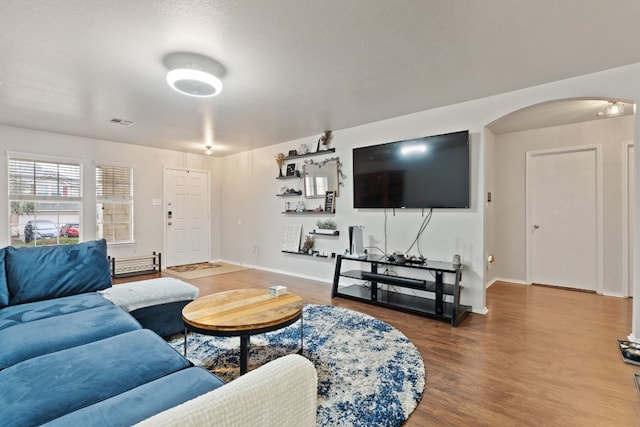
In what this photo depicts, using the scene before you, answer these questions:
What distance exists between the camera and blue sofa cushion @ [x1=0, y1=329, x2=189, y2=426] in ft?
3.68

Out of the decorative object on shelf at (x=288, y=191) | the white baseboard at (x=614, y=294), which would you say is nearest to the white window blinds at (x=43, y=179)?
Answer: the decorative object on shelf at (x=288, y=191)

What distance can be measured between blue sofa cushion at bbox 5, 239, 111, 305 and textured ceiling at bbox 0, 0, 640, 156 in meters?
1.60

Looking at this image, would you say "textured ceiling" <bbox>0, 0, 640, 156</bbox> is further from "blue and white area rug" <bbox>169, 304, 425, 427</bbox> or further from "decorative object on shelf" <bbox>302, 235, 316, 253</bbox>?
Answer: "blue and white area rug" <bbox>169, 304, 425, 427</bbox>

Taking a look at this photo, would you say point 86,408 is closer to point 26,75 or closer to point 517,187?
point 26,75

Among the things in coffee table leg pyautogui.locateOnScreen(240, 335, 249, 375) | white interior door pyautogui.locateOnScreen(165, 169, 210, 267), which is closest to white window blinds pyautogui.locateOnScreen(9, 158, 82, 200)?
white interior door pyautogui.locateOnScreen(165, 169, 210, 267)

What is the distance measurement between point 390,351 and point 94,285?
102 inches

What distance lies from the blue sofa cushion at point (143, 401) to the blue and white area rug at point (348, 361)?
0.77 m

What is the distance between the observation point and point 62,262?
101 inches

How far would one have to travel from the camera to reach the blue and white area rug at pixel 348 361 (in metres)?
1.76

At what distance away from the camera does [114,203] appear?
5543 millimetres

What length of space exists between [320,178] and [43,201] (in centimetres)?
443

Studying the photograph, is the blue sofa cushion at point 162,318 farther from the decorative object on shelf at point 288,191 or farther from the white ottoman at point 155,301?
the decorative object on shelf at point 288,191

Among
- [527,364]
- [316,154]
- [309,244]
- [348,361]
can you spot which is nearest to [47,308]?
[348,361]

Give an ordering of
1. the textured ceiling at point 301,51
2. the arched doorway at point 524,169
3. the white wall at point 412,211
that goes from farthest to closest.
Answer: the arched doorway at point 524,169 < the white wall at point 412,211 < the textured ceiling at point 301,51
